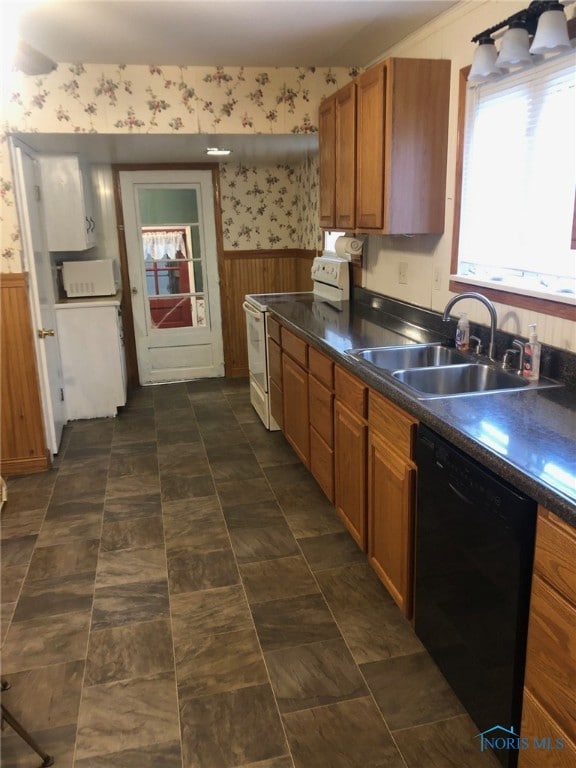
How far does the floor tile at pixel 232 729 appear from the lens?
1676 millimetres

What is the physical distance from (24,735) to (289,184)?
4.92m

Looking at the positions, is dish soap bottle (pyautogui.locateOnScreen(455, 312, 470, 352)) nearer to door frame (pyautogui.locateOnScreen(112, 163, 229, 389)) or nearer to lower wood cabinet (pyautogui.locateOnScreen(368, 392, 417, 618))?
lower wood cabinet (pyautogui.locateOnScreen(368, 392, 417, 618))

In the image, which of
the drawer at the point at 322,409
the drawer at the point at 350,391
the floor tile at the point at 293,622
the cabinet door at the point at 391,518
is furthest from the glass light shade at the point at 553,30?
the floor tile at the point at 293,622

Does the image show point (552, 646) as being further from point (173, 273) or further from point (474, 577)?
point (173, 273)

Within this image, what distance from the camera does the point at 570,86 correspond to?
2.00 meters

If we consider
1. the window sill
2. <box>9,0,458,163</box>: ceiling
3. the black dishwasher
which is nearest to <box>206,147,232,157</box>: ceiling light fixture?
<box>9,0,458,163</box>: ceiling

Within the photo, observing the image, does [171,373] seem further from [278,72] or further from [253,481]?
[278,72]

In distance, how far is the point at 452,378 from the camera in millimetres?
2314

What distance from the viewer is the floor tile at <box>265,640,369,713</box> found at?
187cm

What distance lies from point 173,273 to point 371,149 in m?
3.10

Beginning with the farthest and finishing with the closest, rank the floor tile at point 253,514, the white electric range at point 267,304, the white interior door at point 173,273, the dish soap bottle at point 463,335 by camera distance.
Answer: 1. the white interior door at point 173,273
2. the white electric range at point 267,304
3. the floor tile at point 253,514
4. the dish soap bottle at point 463,335

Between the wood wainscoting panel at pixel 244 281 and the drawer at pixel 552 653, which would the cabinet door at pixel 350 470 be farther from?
the wood wainscoting panel at pixel 244 281

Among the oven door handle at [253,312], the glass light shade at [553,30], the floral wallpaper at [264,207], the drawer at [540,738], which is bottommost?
the drawer at [540,738]

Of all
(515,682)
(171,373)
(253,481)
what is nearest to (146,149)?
(171,373)
